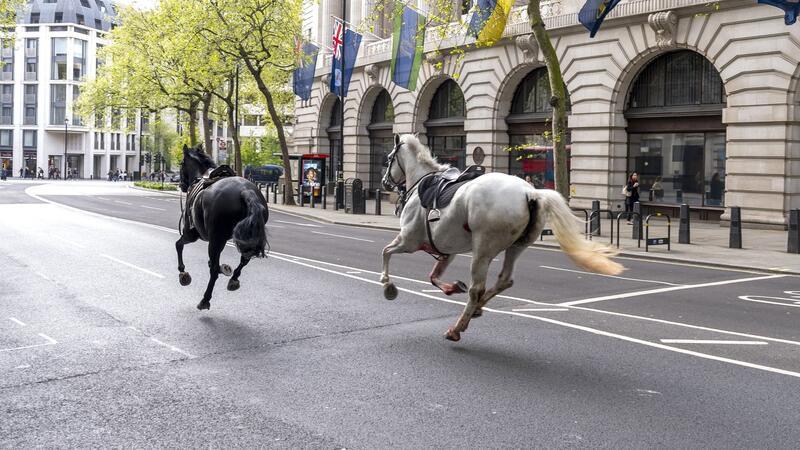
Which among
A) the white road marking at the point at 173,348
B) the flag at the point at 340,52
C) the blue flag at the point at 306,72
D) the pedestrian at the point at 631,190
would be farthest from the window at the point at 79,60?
the white road marking at the point at 173,348

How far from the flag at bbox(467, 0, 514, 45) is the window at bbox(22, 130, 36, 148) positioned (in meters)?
96.7

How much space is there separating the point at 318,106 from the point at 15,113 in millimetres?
74485

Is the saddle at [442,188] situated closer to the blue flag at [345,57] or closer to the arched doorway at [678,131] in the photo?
the arched doorway at [678,131]

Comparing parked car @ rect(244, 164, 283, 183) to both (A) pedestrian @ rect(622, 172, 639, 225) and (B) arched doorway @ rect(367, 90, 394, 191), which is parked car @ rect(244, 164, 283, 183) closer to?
(B) arched doorway @ rect(367, 90, 394, 191)

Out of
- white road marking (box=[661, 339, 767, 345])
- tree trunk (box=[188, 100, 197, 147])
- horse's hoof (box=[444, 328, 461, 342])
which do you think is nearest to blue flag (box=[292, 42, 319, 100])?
tree trunk (box=[188, 100, 197, 147])

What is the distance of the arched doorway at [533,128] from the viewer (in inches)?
1394

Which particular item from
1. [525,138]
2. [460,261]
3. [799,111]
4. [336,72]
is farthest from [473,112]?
[460,261]

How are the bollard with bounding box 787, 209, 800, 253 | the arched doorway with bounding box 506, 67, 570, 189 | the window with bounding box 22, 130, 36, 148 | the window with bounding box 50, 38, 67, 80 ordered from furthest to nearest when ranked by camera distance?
the window with bounding box 50, 38, 67, 80
the window with bounding box 22, 130, 36, 148
the arched doorway with bounding box 506, 67, 570, 189
the bollard with bounding box 787, 209, 800, 253

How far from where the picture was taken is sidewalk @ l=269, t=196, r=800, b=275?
698 inches

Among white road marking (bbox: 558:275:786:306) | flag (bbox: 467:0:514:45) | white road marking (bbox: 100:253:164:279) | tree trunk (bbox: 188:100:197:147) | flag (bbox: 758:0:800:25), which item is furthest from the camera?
tree trunk (bbox: 188:100:197:147)

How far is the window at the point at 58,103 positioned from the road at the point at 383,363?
107m

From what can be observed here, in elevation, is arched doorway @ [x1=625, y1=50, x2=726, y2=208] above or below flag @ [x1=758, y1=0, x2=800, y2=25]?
below

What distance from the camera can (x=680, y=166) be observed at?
30344 millimetres

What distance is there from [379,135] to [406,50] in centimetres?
1083
